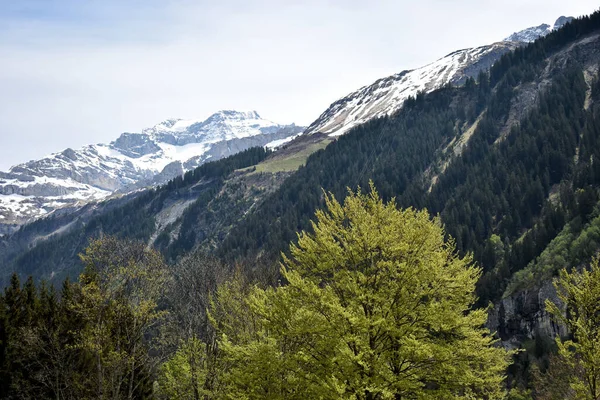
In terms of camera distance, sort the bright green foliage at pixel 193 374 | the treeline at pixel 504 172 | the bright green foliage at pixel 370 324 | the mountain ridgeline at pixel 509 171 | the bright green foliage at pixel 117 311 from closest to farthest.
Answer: the bright green foliage at pixel 370 324 < the bright green foliage at pixel 117 311 < the bright green foliage at pixel 193 374 < the mountain ridgeline at pixel 509 171 < the treeline at pixel 504 172

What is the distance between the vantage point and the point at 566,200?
104 meters

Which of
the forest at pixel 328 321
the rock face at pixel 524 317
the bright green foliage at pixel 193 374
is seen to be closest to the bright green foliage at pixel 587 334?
the forest at pixel 328 321

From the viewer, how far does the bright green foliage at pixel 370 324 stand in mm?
18469

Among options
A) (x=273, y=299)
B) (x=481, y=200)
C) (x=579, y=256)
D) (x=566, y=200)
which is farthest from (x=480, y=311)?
(x=481, y=200)

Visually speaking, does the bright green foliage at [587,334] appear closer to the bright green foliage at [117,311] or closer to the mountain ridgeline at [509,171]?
the bright green foliage at [117,311]

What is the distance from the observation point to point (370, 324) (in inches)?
719

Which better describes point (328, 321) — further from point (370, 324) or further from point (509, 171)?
point (509, 171)

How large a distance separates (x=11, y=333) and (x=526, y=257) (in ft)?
316

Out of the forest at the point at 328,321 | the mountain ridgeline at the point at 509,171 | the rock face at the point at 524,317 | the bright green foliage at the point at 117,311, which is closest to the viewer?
the forest at the point at 328,321

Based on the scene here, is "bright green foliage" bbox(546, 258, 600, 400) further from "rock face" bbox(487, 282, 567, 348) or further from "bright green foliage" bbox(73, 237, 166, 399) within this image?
"rock face" bbox(487, 282, 567, 348)

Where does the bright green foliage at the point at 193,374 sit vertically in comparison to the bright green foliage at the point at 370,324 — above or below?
below

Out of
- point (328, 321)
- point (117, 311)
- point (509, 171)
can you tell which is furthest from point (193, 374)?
point (509, 171)

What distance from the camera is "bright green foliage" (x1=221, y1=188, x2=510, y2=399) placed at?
18469mm

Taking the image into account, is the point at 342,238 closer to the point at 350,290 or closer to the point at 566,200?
the point at 350,290
